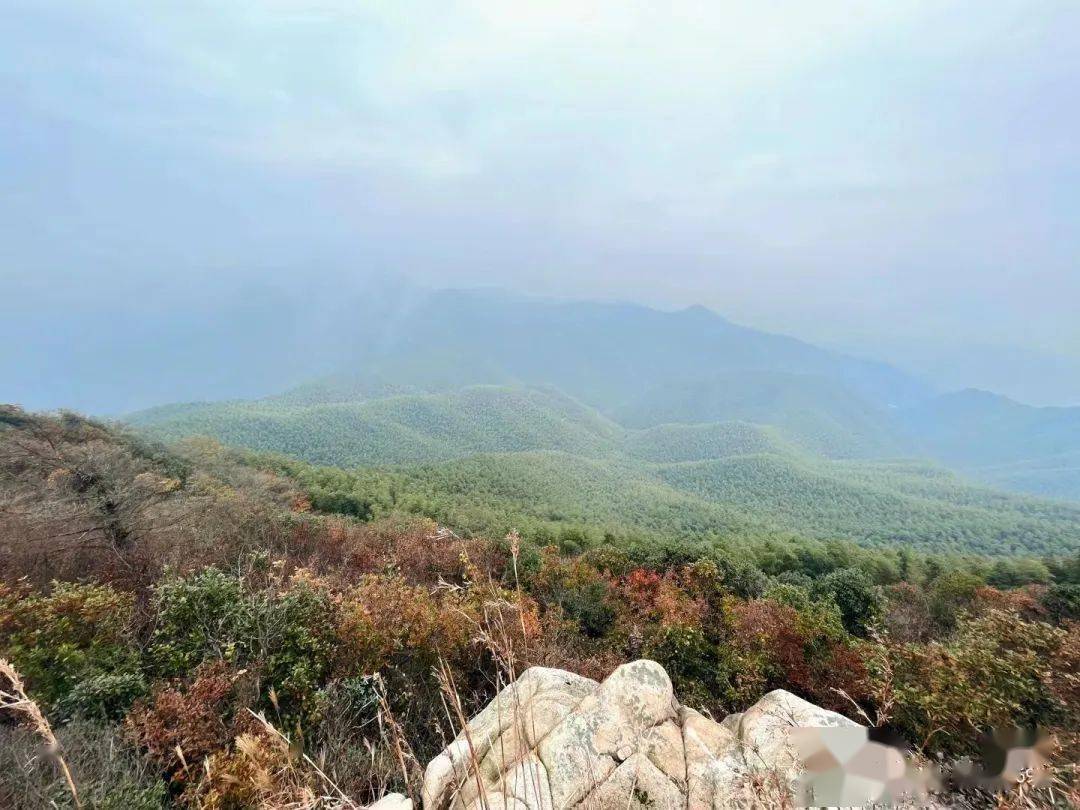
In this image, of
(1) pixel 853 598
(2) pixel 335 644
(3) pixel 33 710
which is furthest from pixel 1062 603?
(3) pixel 33 710

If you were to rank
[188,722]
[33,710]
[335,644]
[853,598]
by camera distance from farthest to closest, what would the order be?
[853,598] → [335,644] → [188,722] → [33,710]

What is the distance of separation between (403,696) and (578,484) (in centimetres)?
7552

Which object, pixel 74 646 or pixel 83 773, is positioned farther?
pixel 74 646

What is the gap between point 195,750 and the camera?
5867mm

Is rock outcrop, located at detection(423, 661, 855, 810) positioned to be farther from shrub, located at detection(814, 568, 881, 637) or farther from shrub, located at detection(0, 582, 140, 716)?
shrub, located at detection(814, 568, 881, 637)

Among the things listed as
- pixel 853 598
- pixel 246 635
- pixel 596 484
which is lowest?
pixel 596 484

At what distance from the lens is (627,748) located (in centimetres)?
580

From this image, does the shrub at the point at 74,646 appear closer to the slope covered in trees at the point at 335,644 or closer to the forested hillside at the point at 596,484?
the slope covered in trees at the point at 335,644

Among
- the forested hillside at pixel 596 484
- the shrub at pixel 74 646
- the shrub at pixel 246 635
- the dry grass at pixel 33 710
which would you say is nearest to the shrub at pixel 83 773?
the shrub at pixel 74 646

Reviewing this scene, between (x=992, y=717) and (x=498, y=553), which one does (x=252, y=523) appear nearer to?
(x=498, y=553)

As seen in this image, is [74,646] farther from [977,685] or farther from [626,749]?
[977,685]

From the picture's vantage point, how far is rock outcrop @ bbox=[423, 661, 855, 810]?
5.08m

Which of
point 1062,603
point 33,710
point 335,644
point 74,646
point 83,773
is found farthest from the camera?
point 1062,603

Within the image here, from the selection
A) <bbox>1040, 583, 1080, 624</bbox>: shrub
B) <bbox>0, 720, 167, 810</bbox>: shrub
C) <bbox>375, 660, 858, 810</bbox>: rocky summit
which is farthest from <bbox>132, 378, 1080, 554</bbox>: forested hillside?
<bbox>0, 720, 167, 810</bbox>: shrub
